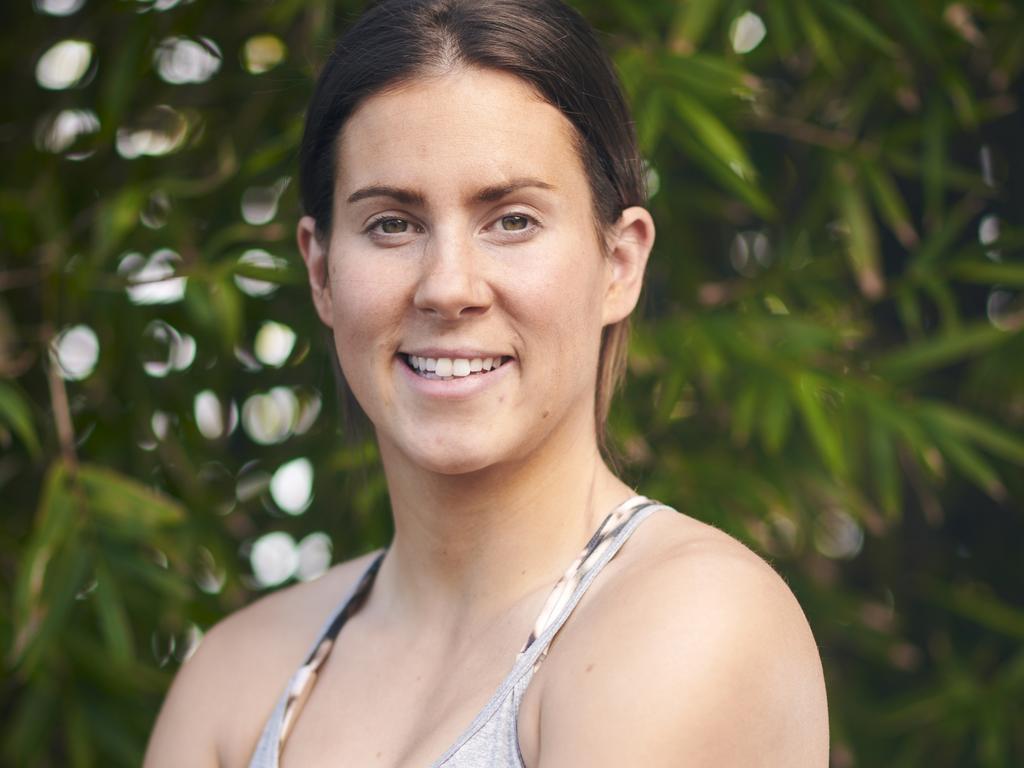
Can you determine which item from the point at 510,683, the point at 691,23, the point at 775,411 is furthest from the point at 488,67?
the point at 775,411

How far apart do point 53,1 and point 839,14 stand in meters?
1.18

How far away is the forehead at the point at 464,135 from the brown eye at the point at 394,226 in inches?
1.3

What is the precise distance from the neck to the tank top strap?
39mm

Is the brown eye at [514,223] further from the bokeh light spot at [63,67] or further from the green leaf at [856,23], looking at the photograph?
the bokeh light spot at [63,67]

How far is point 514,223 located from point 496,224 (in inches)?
0.6

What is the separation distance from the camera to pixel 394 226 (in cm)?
114

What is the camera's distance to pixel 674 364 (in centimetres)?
189

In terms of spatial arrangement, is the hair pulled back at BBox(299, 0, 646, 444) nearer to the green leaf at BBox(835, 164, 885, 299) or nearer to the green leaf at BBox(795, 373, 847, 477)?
the green leaf at BBox(795, 373, 847, 477)

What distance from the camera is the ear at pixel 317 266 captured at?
1.28m

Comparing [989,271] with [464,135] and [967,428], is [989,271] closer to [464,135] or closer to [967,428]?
[967,428]

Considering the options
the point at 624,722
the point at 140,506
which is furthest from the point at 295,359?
the point at 624,722

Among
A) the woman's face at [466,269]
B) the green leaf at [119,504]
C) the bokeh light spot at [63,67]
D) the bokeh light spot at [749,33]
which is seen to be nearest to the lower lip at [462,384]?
the woman's face at [466,269]

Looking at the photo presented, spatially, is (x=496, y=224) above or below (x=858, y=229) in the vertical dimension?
above

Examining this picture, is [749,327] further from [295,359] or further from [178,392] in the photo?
[178,392]
